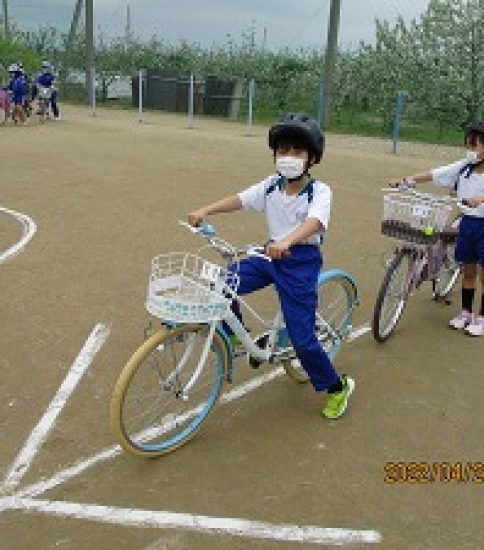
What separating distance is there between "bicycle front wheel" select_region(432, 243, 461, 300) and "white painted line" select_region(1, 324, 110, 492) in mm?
2791

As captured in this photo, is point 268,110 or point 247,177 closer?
point 247,177

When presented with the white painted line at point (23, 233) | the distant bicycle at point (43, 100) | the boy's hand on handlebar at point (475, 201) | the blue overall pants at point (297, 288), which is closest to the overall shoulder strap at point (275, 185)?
the blue overall pants at point (297, 288)

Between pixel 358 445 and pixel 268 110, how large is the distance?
23.5 metres

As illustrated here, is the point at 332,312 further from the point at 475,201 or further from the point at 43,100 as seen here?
the point at 43,100

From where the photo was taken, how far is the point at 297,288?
364 centimetres

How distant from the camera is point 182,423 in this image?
12.4 ft

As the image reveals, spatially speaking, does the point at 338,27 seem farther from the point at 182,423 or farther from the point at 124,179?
the point at 182,423

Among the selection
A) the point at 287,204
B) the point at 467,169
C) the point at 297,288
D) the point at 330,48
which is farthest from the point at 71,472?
Result: the point at 330,48

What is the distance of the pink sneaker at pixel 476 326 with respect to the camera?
528 cm

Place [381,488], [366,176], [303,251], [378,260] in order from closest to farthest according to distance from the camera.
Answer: [381,488], [303,251], [378,260], [366,176]

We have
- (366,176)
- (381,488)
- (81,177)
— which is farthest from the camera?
(366,176)

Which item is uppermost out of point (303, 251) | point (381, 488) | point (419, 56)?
point (419, 56)

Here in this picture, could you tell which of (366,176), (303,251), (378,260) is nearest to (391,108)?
(366,176)

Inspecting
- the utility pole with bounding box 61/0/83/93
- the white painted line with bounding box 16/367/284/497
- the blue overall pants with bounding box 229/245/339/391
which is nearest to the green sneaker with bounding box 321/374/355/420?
the blue overall pants with bounding box 229/245/339/391
